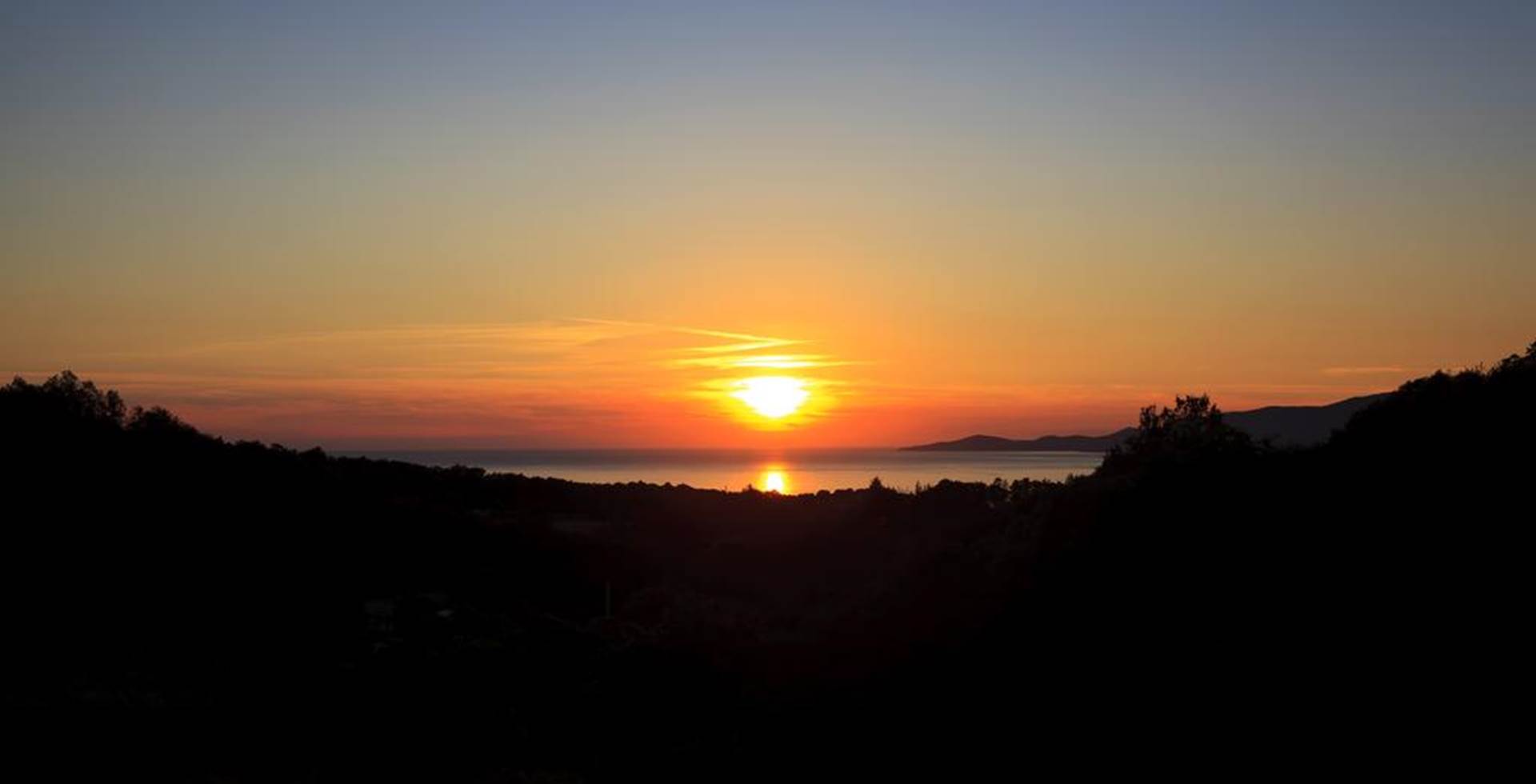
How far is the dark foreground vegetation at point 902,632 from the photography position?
411 inches

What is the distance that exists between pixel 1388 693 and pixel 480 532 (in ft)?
73.9

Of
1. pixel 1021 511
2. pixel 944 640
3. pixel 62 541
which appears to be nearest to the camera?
pixel 944 640

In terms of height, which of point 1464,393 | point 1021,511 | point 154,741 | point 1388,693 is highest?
point 1464,393

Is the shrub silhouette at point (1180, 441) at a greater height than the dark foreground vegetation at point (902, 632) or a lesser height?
greater

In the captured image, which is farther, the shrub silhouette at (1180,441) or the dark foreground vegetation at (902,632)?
the shrub silhouette at (1180,441)

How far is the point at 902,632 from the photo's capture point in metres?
15.6

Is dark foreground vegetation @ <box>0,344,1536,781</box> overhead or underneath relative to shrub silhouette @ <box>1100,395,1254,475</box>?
underneath

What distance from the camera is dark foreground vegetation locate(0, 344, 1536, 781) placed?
34.2ft

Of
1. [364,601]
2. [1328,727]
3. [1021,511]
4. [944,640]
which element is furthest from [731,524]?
[1328,727]

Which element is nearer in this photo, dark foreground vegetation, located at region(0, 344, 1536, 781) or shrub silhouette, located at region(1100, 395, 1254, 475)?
dark foreground vegetation, located at region(0, 344, 1536, 781)

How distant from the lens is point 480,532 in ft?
94.7

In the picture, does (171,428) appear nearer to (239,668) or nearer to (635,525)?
(635,525)

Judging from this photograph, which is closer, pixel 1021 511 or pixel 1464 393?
pixel 1464 393

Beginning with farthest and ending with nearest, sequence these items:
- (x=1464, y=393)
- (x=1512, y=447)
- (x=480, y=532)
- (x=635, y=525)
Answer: (x=635, y=525), (x=480, y=532), (x=1464, y=393), (x=1512, y=447)
